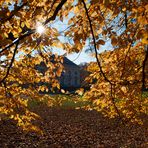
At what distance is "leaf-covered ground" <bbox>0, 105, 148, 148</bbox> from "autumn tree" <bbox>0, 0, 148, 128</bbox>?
21.2 feet

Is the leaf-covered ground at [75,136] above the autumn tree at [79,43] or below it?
below

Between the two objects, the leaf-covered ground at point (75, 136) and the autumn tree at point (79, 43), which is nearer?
the autumn tree at point (79, 43)

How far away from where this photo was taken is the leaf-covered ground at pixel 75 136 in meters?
17.2

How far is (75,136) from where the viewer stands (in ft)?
64.3

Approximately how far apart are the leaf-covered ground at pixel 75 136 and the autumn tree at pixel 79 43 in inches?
254

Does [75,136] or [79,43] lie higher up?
[79,43]

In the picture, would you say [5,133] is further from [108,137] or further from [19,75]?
Result: [19,75]

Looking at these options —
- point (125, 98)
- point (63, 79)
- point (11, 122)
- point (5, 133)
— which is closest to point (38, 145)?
point (5, 133)

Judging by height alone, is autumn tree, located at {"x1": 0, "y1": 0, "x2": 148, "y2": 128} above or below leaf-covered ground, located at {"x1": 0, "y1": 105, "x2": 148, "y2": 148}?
above

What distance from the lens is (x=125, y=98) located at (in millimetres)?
8828

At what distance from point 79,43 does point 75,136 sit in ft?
48.8

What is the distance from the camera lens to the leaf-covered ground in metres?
17.2

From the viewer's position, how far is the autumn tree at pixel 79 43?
529cm

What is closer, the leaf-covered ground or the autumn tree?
the autumn tree
